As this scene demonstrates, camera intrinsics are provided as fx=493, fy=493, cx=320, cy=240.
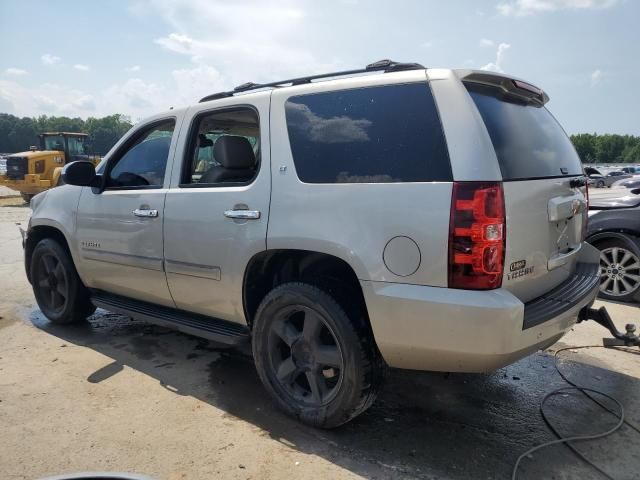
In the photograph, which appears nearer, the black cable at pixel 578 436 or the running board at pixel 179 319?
the black cable at pixel 578 436

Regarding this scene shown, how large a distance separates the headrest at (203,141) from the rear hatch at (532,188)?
2.10 metres

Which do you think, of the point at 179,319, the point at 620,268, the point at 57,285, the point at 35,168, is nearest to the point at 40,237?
the point at 57,285

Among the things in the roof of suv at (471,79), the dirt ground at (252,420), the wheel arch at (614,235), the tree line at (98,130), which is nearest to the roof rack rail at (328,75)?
the roof of suv at (471,79)

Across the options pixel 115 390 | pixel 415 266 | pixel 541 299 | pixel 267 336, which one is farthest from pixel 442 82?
pixel 115 390

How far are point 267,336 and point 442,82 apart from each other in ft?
5.97

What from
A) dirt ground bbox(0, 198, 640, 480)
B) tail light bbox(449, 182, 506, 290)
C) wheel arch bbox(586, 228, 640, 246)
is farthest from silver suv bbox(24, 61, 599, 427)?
wheel arch bbox(586, 228, 640, 246)

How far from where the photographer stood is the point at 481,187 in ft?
7.70

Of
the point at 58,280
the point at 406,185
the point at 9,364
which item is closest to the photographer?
Answer: the point at 406,185

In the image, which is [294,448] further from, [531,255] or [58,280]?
[58,280]

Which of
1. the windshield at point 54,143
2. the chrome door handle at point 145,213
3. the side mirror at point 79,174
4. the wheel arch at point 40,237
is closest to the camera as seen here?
the chrome door handle at point 145,213

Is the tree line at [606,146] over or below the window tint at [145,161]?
over

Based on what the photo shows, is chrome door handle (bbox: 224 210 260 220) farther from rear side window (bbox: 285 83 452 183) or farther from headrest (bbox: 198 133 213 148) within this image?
headrest (bbox: 198 133 213 148)

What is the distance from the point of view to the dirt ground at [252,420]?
263cm

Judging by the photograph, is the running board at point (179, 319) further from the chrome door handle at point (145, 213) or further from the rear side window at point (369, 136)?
the rear side window at point (369, 136)
